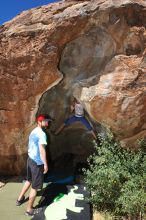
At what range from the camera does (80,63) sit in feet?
21.5

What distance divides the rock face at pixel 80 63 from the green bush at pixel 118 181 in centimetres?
43

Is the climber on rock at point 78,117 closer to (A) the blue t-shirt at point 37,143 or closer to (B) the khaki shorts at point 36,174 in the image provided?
(A) the blue t-shirt at point 37,143

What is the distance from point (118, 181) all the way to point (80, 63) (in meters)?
2.25

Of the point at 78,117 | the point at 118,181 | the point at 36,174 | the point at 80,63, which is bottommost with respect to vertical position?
the point at 118,181

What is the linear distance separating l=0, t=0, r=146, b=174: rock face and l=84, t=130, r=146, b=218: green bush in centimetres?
43

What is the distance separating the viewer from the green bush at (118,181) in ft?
17.1

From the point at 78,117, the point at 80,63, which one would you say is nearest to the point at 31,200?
the point at 78,117

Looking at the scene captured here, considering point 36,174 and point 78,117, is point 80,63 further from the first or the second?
point 36,174

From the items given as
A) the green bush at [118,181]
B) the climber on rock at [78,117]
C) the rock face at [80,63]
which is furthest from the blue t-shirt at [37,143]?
the climber on rock at [78,117]

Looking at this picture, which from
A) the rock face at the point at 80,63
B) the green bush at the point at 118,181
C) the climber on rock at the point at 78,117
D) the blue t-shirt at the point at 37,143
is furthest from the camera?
the climber on rock at the point at 78,117

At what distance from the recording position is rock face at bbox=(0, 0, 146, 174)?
6117 millimetres

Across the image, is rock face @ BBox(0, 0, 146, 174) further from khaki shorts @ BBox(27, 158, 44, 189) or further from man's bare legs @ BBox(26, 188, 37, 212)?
man's bare legs @ BBox(26, 188, 37, 212)

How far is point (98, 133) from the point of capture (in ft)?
22.4

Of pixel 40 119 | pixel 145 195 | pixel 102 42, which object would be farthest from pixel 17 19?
pixel 145 195
